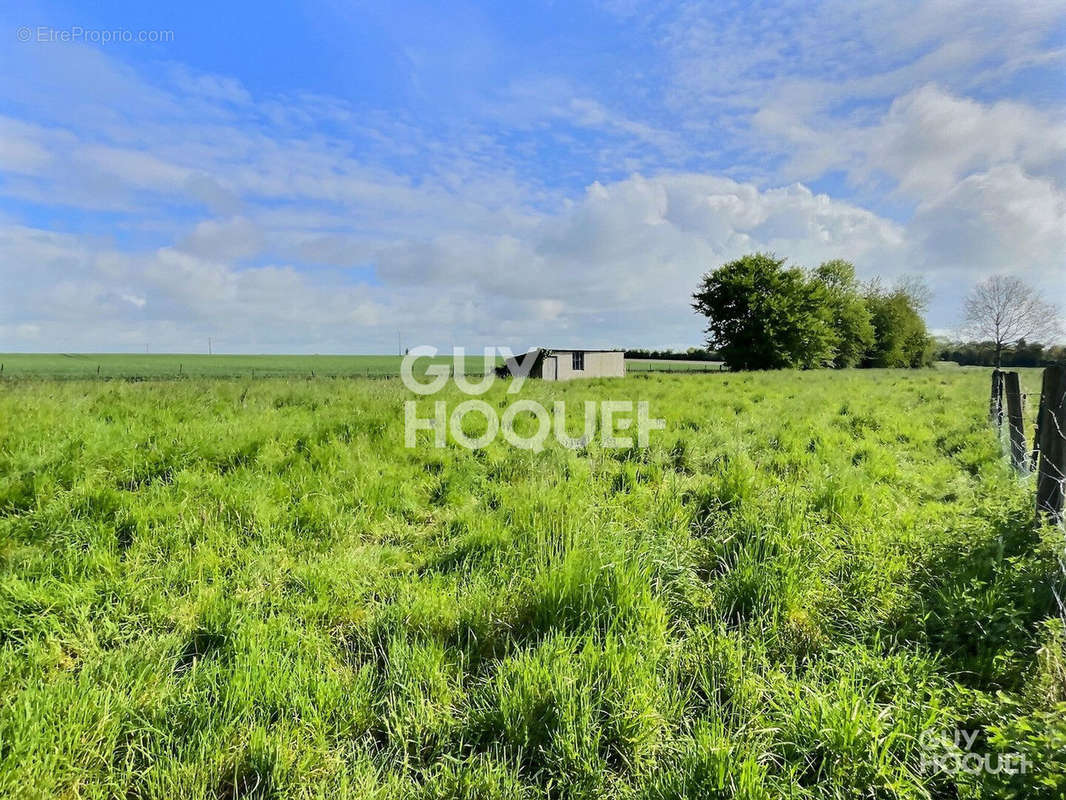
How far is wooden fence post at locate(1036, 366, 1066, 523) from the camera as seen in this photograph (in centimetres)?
338

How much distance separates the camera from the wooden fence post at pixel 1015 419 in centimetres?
595

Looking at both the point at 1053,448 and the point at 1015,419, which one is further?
the point at 1015,419

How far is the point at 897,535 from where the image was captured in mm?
4203

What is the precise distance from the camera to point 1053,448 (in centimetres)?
342

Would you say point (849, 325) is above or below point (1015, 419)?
above

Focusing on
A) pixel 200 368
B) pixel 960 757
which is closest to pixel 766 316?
pixel 960 757

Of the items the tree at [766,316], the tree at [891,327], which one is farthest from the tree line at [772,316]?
the tree at [891,327]

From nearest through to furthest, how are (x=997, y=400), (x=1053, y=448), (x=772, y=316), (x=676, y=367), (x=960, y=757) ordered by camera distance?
(x=960, y=757) < (x=1053, y=448) < (x=997, y=400) < (x=772, y=316) < (x=676, y=367)

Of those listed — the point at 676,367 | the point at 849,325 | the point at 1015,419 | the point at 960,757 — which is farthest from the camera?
the point at 676,367

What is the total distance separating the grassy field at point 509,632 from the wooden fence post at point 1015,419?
0.38 metres

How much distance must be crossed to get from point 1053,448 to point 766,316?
1926 inches

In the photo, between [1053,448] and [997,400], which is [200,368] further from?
[1053,448]

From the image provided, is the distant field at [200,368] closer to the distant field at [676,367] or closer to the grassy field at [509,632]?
the distant field at [676,367]

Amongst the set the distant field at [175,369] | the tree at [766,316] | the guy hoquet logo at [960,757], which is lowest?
the guy hoquet logo at [960,757]
